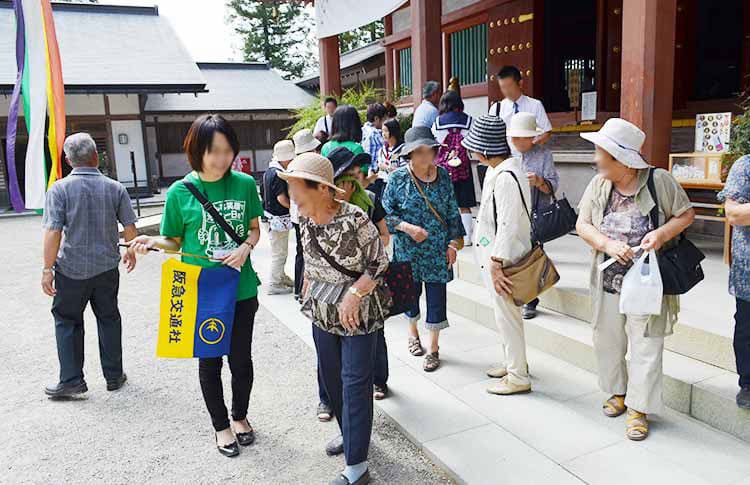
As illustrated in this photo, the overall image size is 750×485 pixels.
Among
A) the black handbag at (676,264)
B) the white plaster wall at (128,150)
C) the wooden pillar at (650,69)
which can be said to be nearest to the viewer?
the black handbag at (676,264)

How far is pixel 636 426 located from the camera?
309cm

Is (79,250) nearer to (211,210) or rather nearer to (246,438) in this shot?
(211,210)

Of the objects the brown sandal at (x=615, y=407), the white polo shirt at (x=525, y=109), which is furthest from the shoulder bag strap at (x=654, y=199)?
the white polo shirt at (x=525, y=109)

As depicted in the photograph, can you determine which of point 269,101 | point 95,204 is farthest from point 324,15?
point 269,101

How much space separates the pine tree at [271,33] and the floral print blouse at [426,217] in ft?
104

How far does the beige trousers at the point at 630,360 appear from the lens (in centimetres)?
306

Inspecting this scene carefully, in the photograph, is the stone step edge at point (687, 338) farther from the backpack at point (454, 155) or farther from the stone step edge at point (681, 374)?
the backpack at point (454, 155)

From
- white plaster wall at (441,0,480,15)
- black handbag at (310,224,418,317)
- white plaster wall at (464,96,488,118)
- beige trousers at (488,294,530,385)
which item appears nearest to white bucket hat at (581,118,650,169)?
beige trousers at (488,294,530,385)

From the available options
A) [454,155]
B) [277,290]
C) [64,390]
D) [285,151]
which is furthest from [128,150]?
[64,390]

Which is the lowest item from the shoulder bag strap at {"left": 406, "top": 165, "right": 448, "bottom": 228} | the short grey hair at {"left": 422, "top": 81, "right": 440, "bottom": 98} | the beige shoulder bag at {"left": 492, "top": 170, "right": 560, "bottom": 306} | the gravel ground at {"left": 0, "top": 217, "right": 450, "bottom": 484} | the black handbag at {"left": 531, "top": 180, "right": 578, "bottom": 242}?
the gravel ground at {"left": 0, "top": 217, "right": 450, "bottom": 484}

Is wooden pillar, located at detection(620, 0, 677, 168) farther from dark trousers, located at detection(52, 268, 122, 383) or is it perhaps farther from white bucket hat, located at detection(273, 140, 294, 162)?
dark trousers, located at detection(52, 268, 122, 383)

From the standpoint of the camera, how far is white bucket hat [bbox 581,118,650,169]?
2945 mm

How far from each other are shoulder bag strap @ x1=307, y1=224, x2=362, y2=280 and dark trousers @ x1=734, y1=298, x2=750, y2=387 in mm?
1972

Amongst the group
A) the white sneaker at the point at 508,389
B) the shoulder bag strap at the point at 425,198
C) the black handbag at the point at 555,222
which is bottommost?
the white sneaker at the point at 508,389
